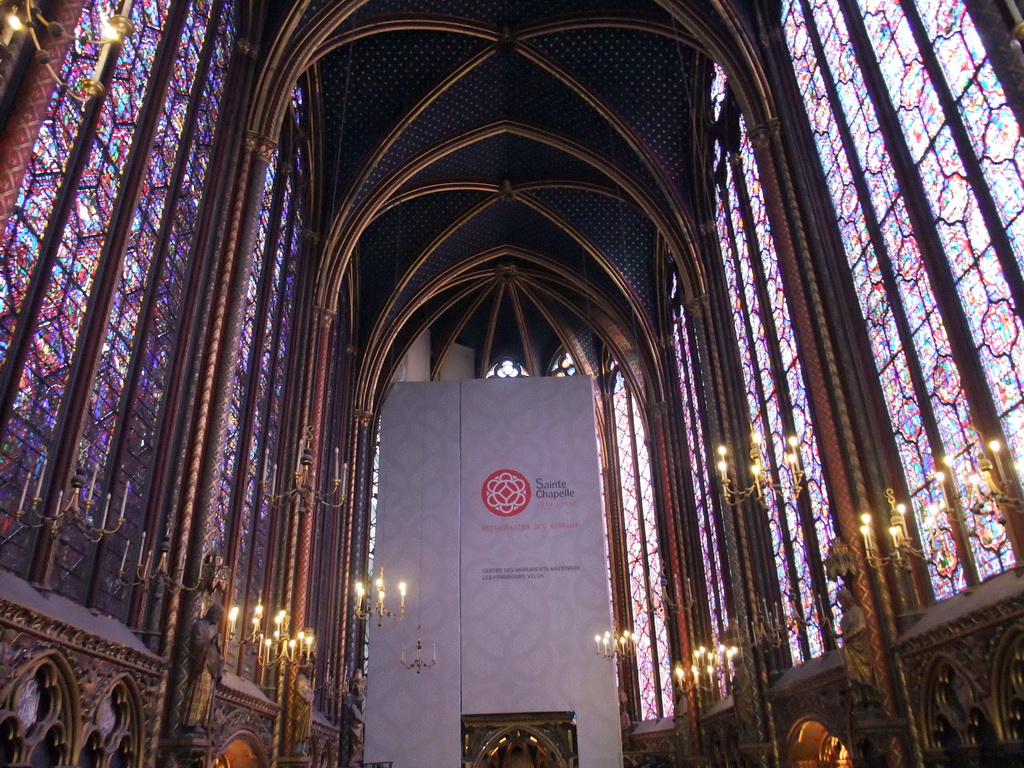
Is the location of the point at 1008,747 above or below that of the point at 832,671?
below

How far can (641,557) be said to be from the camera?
26.8m

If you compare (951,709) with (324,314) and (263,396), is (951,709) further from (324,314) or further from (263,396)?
(324,314)

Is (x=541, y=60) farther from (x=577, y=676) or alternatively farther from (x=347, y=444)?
(x=577, y=676)

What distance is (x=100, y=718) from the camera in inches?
343

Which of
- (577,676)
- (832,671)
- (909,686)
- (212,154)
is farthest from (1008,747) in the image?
(577,676)

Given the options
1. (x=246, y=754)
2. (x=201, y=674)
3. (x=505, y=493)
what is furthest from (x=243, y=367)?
(x=505, y=493)

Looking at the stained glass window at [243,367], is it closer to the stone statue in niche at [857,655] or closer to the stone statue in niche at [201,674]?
the stone statue in niche at [201,674]

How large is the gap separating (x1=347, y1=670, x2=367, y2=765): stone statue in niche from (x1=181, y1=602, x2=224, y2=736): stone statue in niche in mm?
12027

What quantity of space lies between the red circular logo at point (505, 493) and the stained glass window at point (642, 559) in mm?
4118

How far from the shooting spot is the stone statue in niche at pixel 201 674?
398 inches

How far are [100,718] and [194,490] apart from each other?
3.23 m

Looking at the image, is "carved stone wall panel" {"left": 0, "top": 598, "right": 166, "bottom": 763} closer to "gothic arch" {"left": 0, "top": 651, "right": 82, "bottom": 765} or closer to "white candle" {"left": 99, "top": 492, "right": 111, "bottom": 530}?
"gothic arch" {"left": 0, "top": 651, "right": 82, "bottom": 765}

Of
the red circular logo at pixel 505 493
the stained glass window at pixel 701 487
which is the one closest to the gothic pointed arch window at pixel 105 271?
the stained glass window at pixel 701 487

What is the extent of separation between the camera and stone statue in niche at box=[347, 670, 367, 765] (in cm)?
2173
